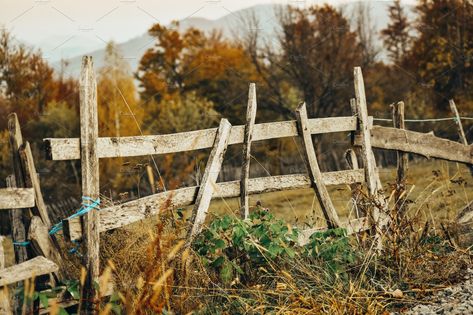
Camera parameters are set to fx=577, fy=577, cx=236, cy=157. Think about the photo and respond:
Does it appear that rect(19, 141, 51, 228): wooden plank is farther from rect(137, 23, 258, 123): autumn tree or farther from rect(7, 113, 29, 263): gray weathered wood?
rect(137, 23, 258, 123): autumn tree

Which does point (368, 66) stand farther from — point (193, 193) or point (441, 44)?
point (193, 193)

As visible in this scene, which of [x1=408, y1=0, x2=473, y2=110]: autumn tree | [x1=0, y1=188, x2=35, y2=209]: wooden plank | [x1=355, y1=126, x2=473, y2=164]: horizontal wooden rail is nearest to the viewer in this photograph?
[x1=0, y1=188, x2=35, y2=209]: wooden plank

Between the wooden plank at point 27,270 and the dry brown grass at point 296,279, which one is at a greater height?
the wooden plank at point 27,270

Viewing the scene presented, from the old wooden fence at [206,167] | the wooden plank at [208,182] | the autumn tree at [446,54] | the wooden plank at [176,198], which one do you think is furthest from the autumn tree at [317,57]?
the wooden plank at [208,182]

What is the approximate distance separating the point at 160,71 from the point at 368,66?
36.6 feet

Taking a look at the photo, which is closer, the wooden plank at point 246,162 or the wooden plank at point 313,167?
the wooden plank at point 246,162

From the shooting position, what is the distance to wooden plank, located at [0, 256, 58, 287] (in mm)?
4164

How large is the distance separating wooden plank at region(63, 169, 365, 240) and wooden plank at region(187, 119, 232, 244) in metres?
0.09

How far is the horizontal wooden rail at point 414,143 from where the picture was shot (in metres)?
7.40

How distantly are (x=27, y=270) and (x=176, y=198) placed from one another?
1.55m

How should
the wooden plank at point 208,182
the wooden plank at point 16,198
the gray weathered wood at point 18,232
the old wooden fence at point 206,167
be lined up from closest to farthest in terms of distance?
the wooden plank at point 16,198, the old wooden fence at point 206,167, the gray weathered wood at point 18,232, the wooden plank at point 208,182

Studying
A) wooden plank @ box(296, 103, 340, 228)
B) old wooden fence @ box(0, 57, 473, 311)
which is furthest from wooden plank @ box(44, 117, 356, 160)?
wooden plank @ box(296, 103, 340, 228)

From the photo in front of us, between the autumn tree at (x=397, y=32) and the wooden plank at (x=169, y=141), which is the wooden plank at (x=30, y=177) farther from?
the autumn tree at (x=397, y=32)

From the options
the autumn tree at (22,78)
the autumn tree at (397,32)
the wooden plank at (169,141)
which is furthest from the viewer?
the autumn tree at (397,32)
